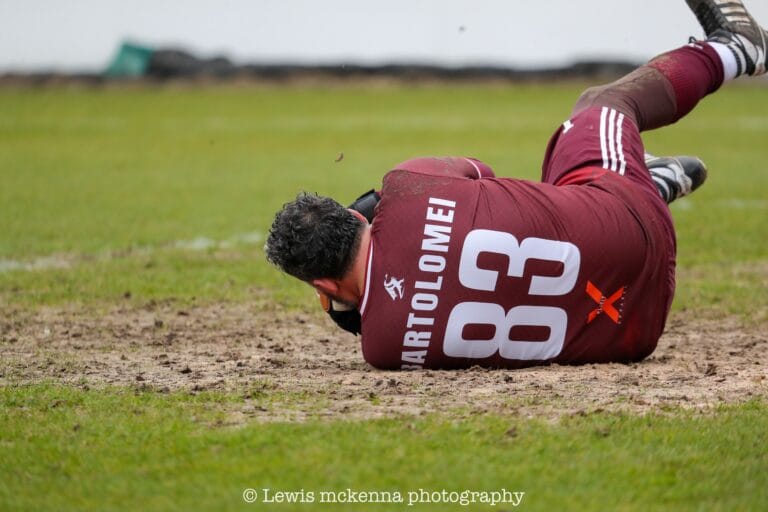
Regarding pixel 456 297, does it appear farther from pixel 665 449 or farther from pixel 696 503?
pixel 696 503

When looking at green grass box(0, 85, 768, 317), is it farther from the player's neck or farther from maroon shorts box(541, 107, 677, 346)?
the player's neck

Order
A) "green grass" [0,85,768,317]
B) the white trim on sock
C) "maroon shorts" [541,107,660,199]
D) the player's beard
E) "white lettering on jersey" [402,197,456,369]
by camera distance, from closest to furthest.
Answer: "white lettering on jersey" [402,197,456,369] → the player's beard → "maroon shorts" [541,107,660,199] → the white trim on sock → "green grass" [0,85,768,317]

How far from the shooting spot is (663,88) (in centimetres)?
565

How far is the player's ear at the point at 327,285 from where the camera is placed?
15.3ft

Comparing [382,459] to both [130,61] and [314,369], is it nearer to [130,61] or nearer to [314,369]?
[314,369]

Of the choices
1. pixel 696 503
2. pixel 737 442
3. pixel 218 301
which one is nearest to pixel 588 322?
pixel 737 442

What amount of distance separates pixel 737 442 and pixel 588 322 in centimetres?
108

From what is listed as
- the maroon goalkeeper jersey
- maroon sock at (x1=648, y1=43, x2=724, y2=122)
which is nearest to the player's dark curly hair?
the maroon goalkeeper jersey

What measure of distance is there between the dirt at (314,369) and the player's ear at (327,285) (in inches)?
15.8

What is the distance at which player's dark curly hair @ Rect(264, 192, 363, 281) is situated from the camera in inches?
179

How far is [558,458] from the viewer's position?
3615 millimetres

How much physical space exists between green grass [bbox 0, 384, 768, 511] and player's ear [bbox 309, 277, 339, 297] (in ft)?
2.27

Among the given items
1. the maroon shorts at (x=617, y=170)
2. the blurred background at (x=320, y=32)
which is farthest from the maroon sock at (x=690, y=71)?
the blurred background at (x=320, y=32)

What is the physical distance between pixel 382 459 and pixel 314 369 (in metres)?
1.58
